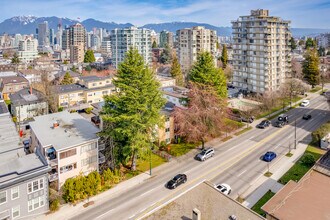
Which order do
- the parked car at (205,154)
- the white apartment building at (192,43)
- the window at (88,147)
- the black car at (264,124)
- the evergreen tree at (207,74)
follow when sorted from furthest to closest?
the white apartment building at (192,43) → the black car at (264,124) → the evergreen tree at (207,74) → the parked car at (205,154) → the window at (88,147)

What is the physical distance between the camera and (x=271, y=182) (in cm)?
3419

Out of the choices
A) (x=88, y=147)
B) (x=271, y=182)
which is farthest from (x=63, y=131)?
(x=271, y=182)

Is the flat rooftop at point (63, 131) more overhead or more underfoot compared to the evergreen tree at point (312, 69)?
more underfoot

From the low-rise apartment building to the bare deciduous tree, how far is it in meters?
29.4

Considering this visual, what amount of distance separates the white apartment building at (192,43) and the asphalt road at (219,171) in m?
64.7

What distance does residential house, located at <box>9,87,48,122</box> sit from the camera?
59625 mm

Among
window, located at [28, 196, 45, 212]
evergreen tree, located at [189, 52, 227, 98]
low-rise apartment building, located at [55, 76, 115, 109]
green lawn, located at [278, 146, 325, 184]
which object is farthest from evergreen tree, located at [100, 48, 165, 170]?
low-rise apartment building, located at [55, 76, 115, 109]

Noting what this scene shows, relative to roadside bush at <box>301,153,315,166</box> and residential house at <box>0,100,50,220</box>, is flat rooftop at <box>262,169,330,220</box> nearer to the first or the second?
roadside bush at <box>301,153,315,166</box>

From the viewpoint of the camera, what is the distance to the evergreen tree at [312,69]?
265 feet

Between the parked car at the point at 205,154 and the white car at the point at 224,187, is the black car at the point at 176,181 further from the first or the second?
the parked car at the point at 205,154

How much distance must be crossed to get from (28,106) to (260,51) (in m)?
63.4

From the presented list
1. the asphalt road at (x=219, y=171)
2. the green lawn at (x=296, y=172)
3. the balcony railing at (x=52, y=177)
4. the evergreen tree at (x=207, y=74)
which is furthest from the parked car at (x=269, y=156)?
the balcony railing at (x=52, y=177)

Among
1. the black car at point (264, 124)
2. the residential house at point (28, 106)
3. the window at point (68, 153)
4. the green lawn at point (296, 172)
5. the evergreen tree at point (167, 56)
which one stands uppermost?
the evergreen tree at point (167, 56)

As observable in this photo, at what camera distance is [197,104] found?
4422 centimetres
